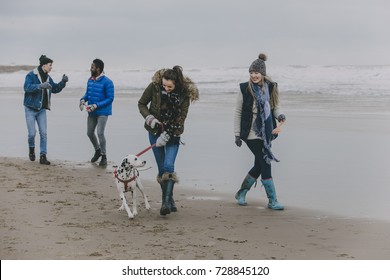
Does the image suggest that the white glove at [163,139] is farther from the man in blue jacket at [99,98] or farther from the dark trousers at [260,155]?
the man in blue jacket at [99,98]

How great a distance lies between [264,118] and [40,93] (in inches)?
187

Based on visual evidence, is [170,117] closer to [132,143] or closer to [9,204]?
[9,204]

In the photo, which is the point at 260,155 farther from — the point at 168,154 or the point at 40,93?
the point at 40,93

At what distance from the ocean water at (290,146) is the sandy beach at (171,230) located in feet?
2.08

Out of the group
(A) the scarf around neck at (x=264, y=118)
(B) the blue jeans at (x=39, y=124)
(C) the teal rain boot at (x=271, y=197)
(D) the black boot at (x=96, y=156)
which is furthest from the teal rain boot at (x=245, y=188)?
(B) the blue jeans at (x=39, y=124)

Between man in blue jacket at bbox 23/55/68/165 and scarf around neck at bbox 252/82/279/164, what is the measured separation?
4211 millimetres

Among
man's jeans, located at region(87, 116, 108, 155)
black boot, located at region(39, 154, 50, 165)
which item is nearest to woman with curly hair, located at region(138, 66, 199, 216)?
man's jeans, located at region(87, 116, 108, 155)

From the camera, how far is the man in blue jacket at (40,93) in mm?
11031

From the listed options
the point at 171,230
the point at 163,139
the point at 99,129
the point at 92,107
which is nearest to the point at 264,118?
the point at 163,139

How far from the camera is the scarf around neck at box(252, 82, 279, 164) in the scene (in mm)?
7828

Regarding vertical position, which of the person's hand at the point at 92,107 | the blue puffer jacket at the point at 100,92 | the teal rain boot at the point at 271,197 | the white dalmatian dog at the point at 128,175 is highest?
the blue puffer jacket at the point at 100,92

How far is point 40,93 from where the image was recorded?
11.2m

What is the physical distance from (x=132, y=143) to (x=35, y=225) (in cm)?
628

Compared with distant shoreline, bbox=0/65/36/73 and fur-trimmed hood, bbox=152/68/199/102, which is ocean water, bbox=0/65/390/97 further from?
fur-trimmed hood, bbox=152/68/199/102
